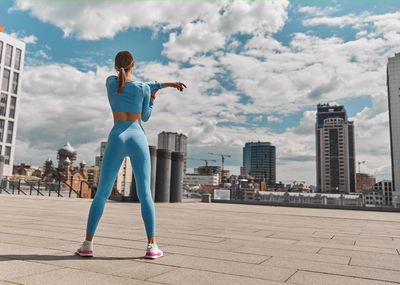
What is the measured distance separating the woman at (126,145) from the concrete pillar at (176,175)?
48.3 feet

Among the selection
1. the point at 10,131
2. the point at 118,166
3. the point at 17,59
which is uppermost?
the point at 17,59

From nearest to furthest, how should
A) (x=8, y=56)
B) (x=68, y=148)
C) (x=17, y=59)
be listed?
(x=8, y=56) < (x=17, y=59) < (x=68, y=148)

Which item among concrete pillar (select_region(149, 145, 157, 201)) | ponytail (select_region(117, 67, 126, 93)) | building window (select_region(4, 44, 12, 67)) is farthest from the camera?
building window (select_region(4, 44, 12, 67))

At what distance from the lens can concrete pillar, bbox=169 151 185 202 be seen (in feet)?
63.0

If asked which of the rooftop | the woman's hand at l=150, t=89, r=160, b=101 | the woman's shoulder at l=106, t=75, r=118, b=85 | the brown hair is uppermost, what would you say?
the brown hair

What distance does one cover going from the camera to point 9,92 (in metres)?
73.7

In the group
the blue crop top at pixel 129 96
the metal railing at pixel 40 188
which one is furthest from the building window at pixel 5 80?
the blue crop top at pixel 129 96

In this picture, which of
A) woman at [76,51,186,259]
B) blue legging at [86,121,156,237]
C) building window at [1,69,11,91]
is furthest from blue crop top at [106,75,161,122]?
building window at [1,69,11,91]

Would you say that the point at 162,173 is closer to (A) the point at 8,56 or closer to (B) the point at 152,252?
(B) the point at 152,252

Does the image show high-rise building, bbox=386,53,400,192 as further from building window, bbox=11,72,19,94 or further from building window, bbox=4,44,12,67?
building window, bbox=4,44,12,67

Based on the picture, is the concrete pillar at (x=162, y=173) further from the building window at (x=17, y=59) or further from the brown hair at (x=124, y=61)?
the building window at (x=17, y=59)

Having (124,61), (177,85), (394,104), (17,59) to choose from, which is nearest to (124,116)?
(124,61)

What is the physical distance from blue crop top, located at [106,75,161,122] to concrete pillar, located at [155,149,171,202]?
13.6m

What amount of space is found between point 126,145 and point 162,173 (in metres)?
13.9
